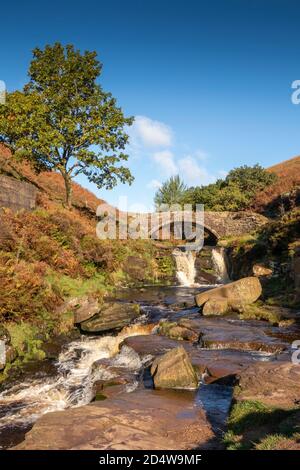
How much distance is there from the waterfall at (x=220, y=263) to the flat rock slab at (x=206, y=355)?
1759 centimetres

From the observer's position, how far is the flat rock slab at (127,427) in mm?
6312

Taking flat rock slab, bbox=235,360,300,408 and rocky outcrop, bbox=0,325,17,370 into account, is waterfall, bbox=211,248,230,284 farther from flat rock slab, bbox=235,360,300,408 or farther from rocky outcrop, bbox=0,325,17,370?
flat rock slab, bbox=235,360,300,408

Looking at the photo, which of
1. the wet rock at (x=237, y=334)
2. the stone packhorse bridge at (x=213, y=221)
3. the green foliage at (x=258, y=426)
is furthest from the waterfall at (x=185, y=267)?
the green foliage at (x=258, y=426)

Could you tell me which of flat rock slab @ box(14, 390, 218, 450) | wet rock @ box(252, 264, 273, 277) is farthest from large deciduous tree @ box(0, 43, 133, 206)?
flat rock slab @ box(14, 390, 218, 450)

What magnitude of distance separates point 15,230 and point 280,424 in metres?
16.7

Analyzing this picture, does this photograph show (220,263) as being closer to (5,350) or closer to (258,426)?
(5,350)

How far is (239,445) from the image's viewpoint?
5.98 m

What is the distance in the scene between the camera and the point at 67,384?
11500 mm

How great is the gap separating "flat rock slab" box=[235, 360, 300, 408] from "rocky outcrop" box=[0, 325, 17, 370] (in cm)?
754

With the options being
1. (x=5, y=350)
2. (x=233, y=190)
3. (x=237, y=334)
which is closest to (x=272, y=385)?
(x=237, y=334)

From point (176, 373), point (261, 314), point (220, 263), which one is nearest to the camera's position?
point (176, 373)

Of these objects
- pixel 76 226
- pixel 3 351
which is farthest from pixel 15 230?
pixel 3 351

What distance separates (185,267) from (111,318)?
16431mm

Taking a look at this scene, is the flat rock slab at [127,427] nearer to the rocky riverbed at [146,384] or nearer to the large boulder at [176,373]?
the rocky riverbed at [146,384]
